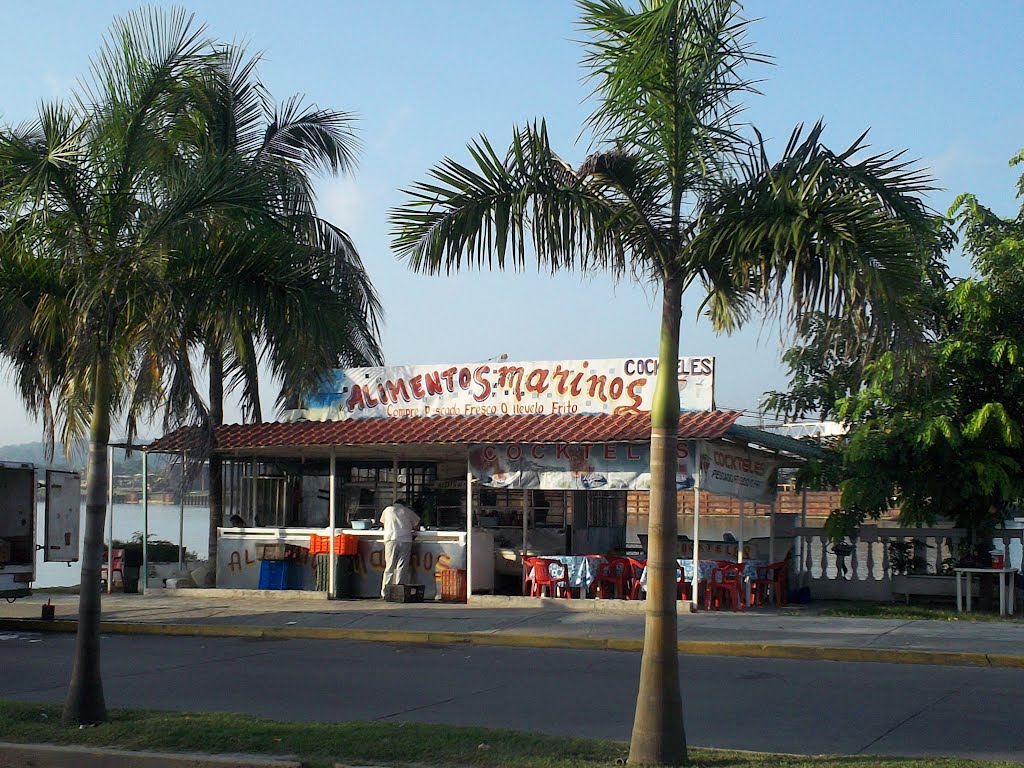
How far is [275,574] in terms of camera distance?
2194cm

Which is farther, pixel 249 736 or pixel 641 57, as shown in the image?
pixel 249 736

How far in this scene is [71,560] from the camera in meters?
20.7

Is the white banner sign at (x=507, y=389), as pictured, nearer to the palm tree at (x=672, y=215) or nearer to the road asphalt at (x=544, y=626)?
the road asphalt at (x=544, y=626)

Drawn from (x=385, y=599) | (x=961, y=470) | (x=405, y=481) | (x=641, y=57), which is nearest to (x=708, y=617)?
(x=961, y=470)

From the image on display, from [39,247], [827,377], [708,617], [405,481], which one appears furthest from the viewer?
[405,481]

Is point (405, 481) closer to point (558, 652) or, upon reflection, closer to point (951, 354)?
point (558, 652)

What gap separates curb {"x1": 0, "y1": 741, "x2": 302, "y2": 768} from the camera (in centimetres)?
810

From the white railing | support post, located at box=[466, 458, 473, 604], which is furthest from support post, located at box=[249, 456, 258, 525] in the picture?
the white railing

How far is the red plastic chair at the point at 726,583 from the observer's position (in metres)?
18.9

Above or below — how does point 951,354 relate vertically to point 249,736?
above

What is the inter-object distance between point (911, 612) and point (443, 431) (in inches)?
312

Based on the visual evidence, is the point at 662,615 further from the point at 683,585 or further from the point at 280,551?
the point at 280,551

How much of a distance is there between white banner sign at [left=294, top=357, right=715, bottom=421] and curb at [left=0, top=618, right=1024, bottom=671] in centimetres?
458

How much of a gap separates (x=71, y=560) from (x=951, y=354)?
14.9 metres
